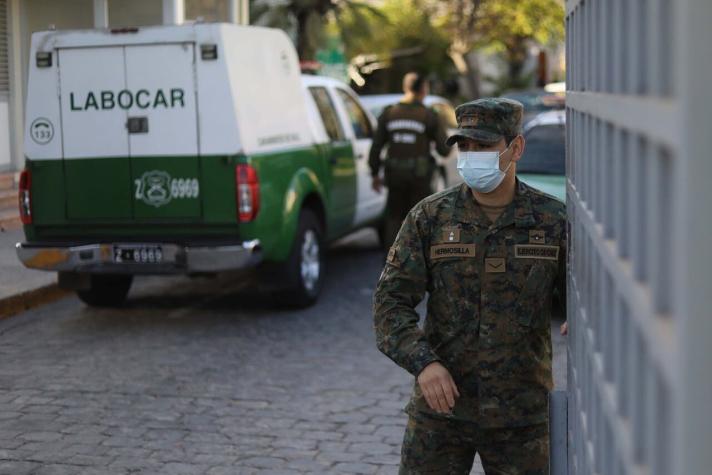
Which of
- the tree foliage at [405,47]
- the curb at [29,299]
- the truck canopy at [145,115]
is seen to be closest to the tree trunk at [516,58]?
the tree foliage at [405,47]

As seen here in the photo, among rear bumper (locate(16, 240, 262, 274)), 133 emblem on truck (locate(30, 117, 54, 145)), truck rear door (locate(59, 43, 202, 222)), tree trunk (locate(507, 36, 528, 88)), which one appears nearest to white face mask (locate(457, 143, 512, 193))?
rear bumper (locate(16, 240, 262, 274))

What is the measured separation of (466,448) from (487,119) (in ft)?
3.29

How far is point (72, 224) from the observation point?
9727 mm

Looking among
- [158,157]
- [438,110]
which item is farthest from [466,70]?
[158,157]

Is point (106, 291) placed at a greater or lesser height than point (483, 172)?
lesser

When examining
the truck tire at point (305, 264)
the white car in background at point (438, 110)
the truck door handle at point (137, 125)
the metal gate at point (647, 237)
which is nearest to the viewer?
the metal gate at point (647, 237)

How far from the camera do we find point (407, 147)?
11.4 m

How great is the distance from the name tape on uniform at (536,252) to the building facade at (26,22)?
13390mm

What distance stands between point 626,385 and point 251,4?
82.2 feet

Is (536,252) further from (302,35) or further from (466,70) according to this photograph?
(466,70)

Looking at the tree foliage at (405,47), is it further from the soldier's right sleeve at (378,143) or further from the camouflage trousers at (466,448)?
the camouflage trousers at (466,448)

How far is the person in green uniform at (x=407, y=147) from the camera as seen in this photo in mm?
11414

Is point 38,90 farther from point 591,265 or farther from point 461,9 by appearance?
point 461,9

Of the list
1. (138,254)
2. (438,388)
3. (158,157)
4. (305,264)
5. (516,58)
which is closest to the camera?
(438,388)
